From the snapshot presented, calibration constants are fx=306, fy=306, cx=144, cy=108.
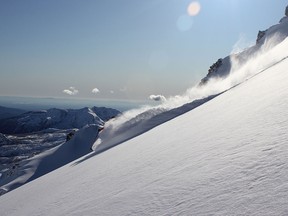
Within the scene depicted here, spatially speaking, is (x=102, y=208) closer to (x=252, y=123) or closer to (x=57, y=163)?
(x=252, y=123)

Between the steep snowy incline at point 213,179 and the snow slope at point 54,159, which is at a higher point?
the snow slope at point 54,159

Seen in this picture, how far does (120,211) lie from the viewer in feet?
17.8

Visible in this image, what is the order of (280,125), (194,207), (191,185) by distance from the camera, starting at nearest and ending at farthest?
(194,207) < (191,185) < (280,125)

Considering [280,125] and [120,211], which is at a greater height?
[280,125]

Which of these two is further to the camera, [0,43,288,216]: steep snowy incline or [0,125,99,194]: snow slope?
[0,125,99,194]: snow slope

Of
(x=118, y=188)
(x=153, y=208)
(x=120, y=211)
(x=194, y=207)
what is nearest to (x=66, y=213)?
(x=118, y=188)

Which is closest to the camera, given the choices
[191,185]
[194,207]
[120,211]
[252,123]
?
[194,207]

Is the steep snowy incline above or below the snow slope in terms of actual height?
below

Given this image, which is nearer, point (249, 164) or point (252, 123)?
point (249, 164)

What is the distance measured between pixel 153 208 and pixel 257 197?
5.91 ft

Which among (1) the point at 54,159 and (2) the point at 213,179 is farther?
(1) the point at 54,159

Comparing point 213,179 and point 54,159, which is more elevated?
point 54,159

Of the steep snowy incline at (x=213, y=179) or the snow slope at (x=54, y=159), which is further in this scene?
the snow slope at (x=54, y=159)

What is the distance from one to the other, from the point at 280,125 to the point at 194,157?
1932 millimetres
